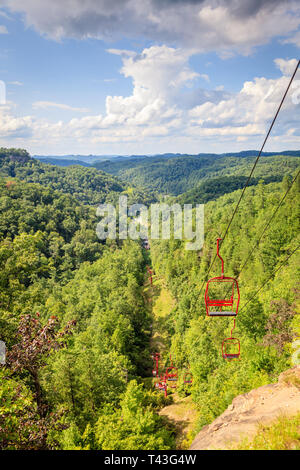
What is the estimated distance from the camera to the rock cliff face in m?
9.37

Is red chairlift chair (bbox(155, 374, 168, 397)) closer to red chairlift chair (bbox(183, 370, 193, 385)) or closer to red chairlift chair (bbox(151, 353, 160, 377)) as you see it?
red chairlift chair (bbox(151, 353, 160, 377))

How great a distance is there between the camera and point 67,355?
67.7 ft

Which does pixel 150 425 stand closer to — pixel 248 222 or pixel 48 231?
pixel 248 222

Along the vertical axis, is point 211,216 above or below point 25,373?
above

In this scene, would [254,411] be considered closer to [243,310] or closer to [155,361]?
[243,310]

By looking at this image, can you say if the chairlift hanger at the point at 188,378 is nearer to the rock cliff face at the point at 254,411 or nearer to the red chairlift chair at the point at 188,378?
the red chairlift chair at the point at 188,378

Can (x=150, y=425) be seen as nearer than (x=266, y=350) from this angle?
Yes

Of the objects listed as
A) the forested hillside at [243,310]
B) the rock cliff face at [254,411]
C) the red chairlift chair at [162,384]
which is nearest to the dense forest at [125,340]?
the forested hillside at [243,310]

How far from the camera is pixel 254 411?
37.1 feet

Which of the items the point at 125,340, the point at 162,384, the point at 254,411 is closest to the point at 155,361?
the point at 162,384

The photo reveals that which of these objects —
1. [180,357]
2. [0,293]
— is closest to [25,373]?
[0,293]

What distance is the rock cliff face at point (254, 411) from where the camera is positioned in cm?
937
